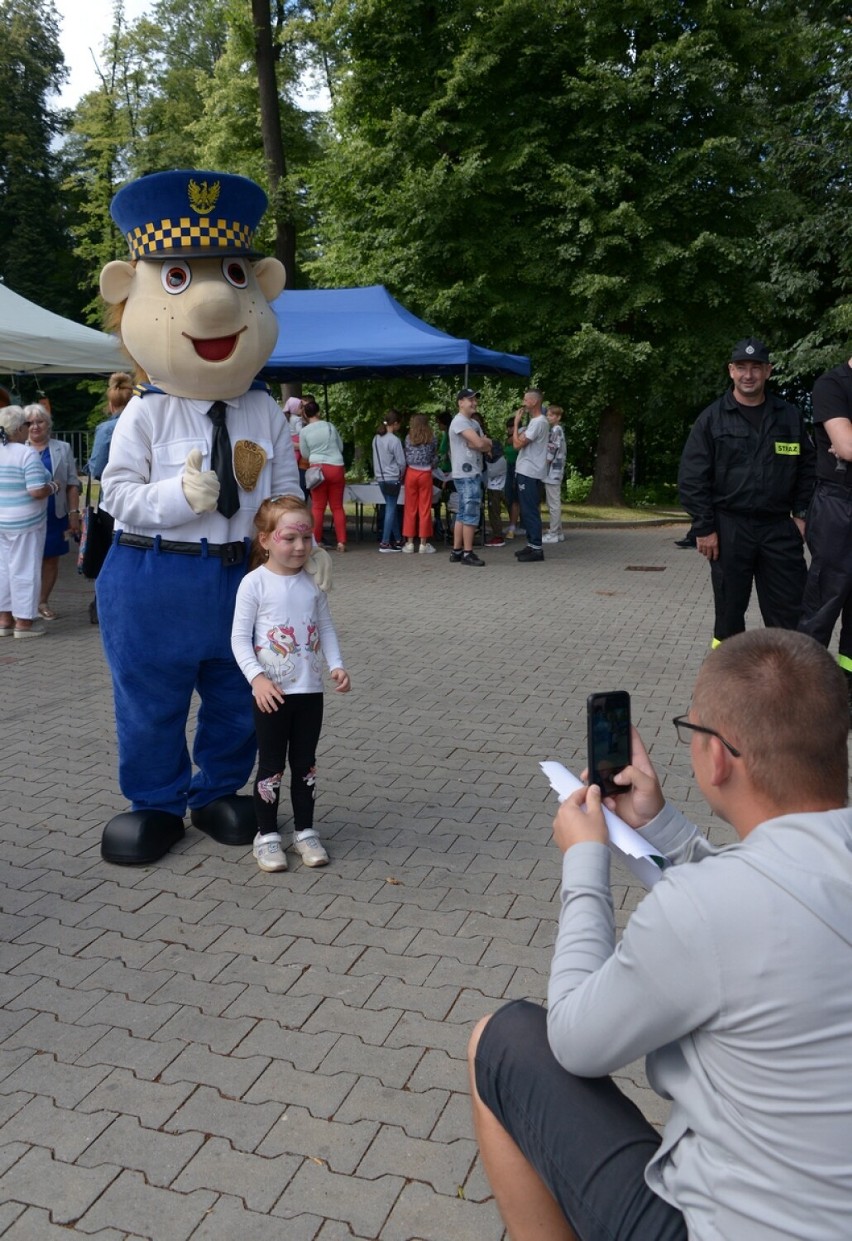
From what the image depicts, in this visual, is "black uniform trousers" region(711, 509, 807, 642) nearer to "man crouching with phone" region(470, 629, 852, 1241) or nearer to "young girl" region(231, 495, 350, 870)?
"young girl" region(231, 495, 350, 870)

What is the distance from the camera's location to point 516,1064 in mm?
2092

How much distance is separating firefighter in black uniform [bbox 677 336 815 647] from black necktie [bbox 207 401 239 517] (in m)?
2.74

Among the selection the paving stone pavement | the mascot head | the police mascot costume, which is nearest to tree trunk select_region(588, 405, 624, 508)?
the paving stone pavement

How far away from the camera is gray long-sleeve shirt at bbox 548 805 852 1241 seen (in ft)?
5.24

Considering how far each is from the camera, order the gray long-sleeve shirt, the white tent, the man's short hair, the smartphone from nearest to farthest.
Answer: the gray long-sleeve shirt, the man's short hair, the smartphone, the white tent

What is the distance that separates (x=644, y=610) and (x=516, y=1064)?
Answer: 897cm

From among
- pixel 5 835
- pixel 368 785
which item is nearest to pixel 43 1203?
pixel 5 835

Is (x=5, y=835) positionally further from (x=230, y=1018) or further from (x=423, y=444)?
(x=423, y=444)

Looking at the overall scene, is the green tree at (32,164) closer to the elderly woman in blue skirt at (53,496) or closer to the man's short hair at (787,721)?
the elderly woman in blue skirt at (53,496)

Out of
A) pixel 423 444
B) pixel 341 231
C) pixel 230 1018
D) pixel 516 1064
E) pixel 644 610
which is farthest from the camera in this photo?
pixel 341 231

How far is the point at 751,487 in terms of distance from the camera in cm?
616

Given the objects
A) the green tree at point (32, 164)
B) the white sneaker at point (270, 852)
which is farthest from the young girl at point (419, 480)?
the green tree at point (32, 164)

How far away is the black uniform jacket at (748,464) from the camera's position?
242 inches

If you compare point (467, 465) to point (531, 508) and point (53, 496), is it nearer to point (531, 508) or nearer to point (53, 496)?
point (531, 508)
